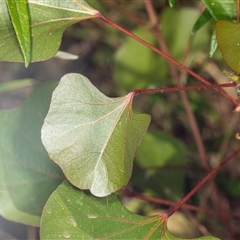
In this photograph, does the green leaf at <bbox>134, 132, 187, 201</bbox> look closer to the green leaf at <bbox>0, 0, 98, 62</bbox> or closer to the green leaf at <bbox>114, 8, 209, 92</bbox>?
the green leaf at <bbox>114, 8, 209, 92</bbox>

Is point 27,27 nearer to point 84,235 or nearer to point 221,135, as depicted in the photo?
point 84,235

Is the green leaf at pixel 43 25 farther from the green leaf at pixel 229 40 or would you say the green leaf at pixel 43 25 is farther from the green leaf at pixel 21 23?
the green leaf at pixel 229 40

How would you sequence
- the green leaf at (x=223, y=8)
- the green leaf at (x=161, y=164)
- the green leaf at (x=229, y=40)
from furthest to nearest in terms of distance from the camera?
the green leaf at (x=161, y=164), the green leaf at (x=223, y=8), the green leaf at (x=229, y=40)

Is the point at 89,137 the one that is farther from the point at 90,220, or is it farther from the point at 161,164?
the point at 161,164

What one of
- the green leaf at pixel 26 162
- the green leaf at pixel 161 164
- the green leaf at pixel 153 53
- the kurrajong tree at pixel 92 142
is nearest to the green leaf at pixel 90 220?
the kurrajong tree at pixel 92 142

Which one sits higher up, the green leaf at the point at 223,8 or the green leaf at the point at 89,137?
the green leaf at the point at 223,8

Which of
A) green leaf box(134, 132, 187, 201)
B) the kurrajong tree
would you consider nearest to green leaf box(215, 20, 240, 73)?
the kurrajong tree

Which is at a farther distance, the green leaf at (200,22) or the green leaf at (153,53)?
the green leaf at (153,53)

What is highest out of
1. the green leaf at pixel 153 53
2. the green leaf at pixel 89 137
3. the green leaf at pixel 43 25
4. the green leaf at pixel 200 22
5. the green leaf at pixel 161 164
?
the green leaf at pixel 43 25
